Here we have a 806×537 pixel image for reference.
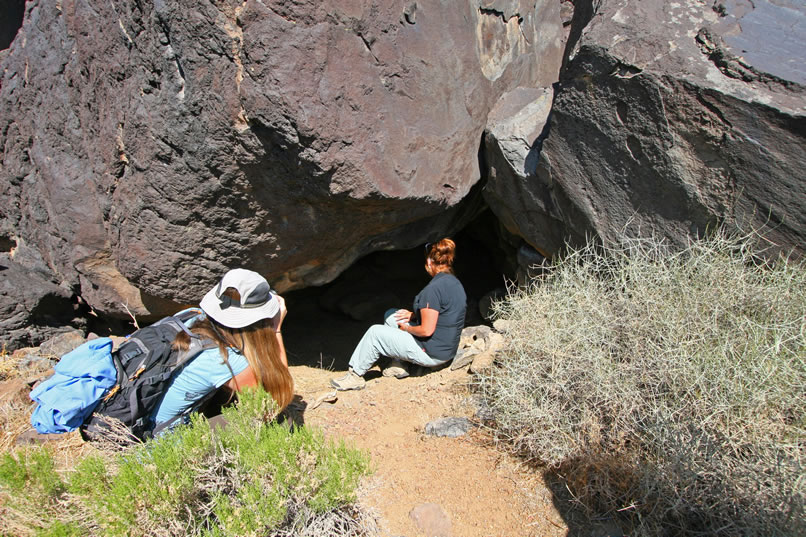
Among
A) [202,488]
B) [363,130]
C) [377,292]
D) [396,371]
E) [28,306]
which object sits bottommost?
[377,292]

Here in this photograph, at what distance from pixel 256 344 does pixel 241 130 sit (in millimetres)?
1278

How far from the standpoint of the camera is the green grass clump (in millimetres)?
1755

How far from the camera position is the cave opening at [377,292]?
4.84m

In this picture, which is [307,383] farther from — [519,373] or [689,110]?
[689,110]

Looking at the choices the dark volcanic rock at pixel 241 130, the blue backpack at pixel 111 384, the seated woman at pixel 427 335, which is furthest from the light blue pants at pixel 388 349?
the blue backpack at pixel 111 384

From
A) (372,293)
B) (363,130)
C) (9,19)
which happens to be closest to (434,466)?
(363,130)

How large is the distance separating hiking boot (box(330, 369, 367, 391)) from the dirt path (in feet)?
0.21

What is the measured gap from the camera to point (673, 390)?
224cm

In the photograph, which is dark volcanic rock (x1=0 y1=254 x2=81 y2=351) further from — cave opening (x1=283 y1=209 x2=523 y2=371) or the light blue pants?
the light blue pants

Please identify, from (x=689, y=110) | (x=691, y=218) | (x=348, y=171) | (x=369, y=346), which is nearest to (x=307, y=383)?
(x=369, y=346)

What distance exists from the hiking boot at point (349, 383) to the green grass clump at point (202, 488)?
1.52 m

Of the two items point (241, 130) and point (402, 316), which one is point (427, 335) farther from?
point (241, 130)

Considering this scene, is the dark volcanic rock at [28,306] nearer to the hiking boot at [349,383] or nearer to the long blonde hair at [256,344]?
the hiking boot at [349,383]

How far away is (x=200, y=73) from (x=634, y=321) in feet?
8.35
